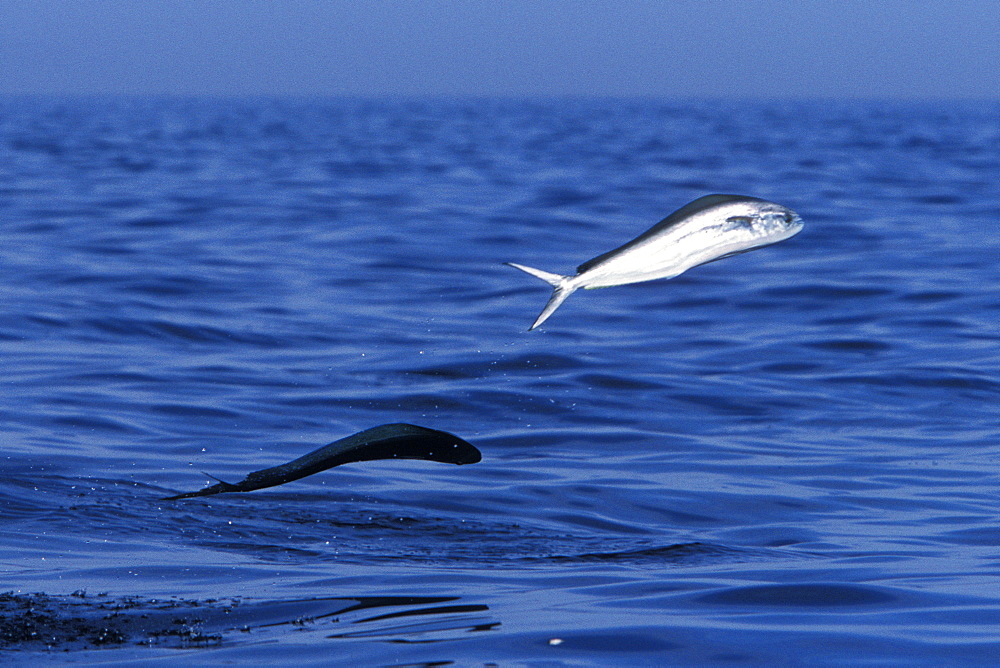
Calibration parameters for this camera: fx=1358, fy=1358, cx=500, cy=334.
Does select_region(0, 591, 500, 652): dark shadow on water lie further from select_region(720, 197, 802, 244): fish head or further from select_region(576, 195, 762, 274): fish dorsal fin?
select_region(720, 197, 802, 244): fish head

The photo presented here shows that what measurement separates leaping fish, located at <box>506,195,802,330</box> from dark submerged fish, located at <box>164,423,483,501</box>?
0.85 m

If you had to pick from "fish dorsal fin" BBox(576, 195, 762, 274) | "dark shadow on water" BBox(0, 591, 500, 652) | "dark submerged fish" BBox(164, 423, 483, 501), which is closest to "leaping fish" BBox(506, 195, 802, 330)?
"fish dorsal fin" BBox(576, 195, 762, 274)

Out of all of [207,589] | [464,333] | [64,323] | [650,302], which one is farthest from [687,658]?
[650,302]

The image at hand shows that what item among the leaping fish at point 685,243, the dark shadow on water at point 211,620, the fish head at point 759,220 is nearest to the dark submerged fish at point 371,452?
the dark shadow on water at point 211,620

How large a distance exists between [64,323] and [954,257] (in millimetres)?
12954

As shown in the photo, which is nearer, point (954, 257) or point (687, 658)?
point (687, 658)

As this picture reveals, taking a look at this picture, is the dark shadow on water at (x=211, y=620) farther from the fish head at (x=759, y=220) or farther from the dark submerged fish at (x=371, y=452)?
the fish head at (x=759, y=220)

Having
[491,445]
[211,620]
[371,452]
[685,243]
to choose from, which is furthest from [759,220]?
[491,445]

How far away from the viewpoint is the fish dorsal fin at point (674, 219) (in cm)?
525

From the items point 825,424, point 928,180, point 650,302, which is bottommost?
point 825,424

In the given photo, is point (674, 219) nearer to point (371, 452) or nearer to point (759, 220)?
point (759, 220)

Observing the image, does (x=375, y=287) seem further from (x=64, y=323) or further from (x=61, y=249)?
(x=61, y=249)

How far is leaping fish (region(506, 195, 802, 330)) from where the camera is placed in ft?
17.1

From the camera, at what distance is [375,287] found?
59.1 ft
